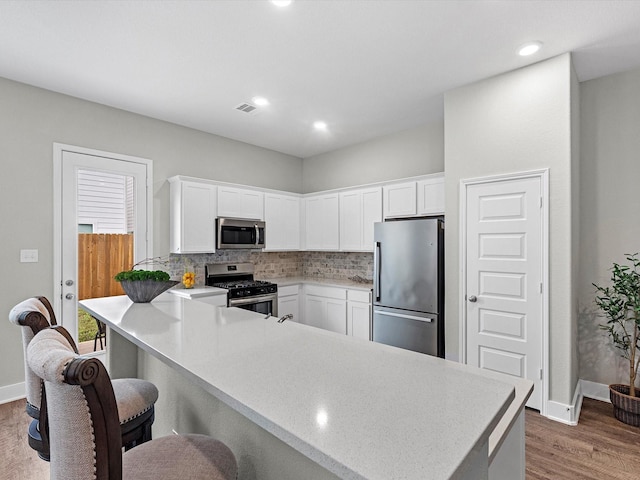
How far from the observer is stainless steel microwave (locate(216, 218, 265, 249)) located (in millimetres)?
4461

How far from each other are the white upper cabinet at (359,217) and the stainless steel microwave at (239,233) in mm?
1169

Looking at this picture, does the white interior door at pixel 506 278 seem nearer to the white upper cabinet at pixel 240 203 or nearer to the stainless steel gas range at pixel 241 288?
the stainless steel gas range at pixel 241 288

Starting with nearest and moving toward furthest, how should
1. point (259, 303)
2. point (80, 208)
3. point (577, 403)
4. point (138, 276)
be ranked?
point (138, 276), point (577, 403), point (80, 208), point (259, 303)

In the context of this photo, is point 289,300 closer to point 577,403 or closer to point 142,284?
point 142,284

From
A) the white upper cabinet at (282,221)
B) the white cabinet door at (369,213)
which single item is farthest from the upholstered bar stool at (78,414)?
the white upper cabinet at (282,221)

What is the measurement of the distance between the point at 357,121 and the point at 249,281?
2.60 m

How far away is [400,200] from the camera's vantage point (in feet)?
14.1

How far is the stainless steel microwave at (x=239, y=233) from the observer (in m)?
4.46

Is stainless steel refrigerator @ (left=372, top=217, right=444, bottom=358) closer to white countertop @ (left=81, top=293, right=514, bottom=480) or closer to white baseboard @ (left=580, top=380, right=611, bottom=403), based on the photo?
white baseboard @ (left=580, top=380, right=611, bottom=403)

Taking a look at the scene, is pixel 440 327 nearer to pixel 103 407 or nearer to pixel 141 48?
pixel 103 407

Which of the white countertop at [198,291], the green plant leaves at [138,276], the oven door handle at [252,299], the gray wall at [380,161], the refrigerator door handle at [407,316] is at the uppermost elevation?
the gray wall at [380,161]

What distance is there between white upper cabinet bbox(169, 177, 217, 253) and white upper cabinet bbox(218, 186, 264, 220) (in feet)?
0.38

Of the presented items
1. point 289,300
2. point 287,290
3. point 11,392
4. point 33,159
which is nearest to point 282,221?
point 287,290

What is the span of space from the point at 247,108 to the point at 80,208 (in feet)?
6.77
